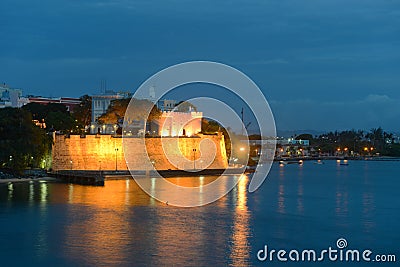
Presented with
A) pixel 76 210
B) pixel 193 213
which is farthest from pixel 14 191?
pixel 193 213

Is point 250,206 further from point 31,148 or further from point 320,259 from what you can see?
point 31,148

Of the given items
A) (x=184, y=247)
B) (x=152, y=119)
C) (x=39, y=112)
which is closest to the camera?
(x=184, y=247)

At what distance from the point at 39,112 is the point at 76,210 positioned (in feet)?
53.8

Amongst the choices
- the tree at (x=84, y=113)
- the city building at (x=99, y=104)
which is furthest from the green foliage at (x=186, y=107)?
the tree at (x=84, y=113)

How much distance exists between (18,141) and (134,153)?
18.3 feet

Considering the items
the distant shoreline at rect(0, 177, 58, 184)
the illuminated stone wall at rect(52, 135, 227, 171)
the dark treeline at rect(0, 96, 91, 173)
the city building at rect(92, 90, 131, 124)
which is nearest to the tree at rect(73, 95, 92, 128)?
the city building at rect(92, 90, 131, 124)

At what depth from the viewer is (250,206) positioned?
16.6m

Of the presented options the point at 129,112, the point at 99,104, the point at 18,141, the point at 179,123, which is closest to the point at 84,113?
the point at 99,104

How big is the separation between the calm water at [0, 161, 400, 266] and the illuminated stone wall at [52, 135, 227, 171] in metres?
3.98

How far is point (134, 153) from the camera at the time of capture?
25.4 metres

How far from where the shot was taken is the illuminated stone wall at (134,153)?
23.8 meters

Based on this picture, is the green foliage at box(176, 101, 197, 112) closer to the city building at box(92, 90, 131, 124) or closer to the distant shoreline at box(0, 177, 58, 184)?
the city building at box(92, 90, 131, 124)

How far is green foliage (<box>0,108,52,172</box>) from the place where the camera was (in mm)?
20922

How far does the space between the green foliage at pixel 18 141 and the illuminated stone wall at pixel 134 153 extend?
1.70 m
